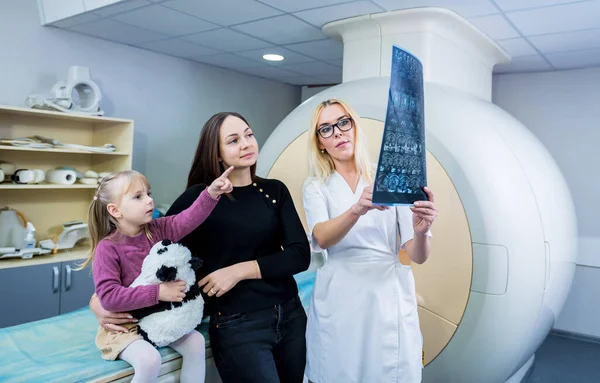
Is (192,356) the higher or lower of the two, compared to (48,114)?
lower

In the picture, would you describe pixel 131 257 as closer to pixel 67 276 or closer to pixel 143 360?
pixel 143 360

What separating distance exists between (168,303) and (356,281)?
0.51 m

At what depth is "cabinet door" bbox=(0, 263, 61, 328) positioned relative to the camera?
2389mm

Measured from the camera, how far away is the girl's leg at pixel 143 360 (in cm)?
113

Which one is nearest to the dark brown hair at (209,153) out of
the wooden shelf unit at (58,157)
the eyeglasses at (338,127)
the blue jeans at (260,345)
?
the eyeglasses at (338,127)

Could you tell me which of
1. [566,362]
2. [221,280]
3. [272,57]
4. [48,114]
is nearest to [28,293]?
[48,114]

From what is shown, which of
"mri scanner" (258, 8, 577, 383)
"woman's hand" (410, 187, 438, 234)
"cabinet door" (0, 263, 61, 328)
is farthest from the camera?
"cabinet door" (0, 263, 61, 328)

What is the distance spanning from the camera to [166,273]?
3.71 feet

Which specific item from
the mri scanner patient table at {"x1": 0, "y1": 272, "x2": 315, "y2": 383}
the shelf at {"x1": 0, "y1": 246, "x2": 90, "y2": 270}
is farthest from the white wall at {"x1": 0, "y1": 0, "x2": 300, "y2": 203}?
the mri scanner patient table at {"x1": 0, "y1": 272, "x2": 315, "y2": 383}

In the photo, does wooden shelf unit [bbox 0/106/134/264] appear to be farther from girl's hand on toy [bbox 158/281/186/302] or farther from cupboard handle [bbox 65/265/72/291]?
girl's hand on toy [bbox 158/281/186/302]

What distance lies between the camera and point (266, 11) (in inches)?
92.9

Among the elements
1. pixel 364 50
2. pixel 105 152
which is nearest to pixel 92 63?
pixel 105 152

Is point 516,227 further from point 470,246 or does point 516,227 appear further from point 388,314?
point 388,314

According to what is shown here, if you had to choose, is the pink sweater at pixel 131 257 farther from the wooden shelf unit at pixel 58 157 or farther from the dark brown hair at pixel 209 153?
the wooden shelf unit at pixel 58 157
